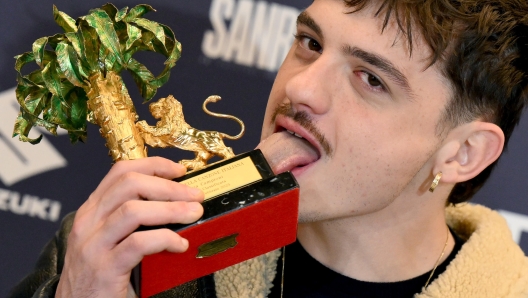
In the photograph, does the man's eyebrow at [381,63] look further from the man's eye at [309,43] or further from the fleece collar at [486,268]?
the fleece collar at [486,268]

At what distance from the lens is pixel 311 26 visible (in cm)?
167

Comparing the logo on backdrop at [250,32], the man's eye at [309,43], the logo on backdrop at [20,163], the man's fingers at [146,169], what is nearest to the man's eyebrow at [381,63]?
the man's eye at [309,43]

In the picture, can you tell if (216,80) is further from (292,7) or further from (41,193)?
(41,193)

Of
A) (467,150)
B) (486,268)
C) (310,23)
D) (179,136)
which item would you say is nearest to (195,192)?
(179,136)

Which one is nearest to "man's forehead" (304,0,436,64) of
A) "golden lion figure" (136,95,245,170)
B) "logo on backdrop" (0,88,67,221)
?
"golden lion figure" (136,95,245,170)

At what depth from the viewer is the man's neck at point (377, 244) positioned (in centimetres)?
180

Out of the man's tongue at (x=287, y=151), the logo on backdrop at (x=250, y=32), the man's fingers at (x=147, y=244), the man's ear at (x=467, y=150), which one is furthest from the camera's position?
the logo on backdrop at (x=250, y=32)

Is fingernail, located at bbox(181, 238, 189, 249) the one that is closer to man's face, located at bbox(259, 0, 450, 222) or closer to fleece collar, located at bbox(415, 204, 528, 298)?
man's face, located at bbox(259, 0, 450, 222)

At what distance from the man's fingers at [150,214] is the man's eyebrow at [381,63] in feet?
1.93

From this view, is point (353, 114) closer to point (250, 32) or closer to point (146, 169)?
point (146, 169)

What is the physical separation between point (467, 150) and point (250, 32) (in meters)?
0.81

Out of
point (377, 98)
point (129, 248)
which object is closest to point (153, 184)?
point (129, 248)

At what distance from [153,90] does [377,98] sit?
1.73ft

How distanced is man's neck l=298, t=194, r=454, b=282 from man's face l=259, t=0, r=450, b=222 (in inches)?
5.7
